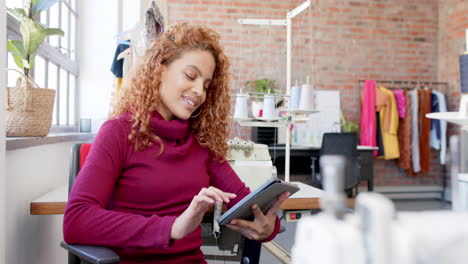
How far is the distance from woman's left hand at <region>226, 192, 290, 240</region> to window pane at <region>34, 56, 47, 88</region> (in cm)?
A: 202

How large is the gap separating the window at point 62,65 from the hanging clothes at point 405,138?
386 cm

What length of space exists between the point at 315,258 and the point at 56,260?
1.87 m

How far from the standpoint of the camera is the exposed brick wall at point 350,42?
545 cm

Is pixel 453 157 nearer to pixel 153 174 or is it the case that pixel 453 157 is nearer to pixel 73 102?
pixel 153 174

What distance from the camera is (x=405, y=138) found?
539cm

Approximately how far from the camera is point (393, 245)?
42 cm

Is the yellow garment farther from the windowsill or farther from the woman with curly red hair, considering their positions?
the woman with curly red hair

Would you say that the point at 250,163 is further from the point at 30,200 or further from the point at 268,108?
the point at 30,200

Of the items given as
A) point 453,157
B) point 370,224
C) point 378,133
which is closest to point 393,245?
point 370,224

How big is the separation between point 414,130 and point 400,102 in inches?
15.9

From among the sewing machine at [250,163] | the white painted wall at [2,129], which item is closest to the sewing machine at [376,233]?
the white painted wall at [2,129]

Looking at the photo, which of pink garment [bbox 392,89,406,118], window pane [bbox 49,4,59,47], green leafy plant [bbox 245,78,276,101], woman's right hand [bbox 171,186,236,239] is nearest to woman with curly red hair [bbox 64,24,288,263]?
woman's right hand [bbox 171,186,236,239]

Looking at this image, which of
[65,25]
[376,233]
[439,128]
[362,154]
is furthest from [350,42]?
[376,233]

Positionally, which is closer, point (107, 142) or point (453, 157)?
point (453, 157)
